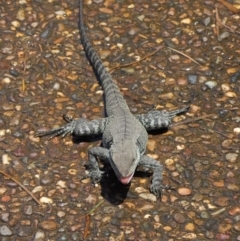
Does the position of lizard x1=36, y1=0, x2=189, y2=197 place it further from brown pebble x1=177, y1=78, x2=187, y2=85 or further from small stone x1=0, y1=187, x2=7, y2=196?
small stone x1=0, y1=187, x2=7, y2=196

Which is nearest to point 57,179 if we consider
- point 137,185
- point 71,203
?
point 71,203

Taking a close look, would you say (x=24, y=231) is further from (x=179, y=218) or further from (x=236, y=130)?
(x=236, y=130)

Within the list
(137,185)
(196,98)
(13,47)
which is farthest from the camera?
(13,47)

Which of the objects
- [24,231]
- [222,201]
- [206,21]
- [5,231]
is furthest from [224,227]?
[206,21]

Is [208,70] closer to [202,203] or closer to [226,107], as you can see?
[226,107]

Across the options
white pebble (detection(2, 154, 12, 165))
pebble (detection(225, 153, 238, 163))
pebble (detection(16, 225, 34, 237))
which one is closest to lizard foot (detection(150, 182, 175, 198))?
pebble (detection(225, 153, 238, 163))

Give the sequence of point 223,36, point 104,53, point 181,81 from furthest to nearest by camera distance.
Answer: point 223,36, point 104,53, point 181,81

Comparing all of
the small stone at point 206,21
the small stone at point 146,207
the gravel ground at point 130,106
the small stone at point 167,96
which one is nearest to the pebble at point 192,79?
the gravel ground at point 130,106
